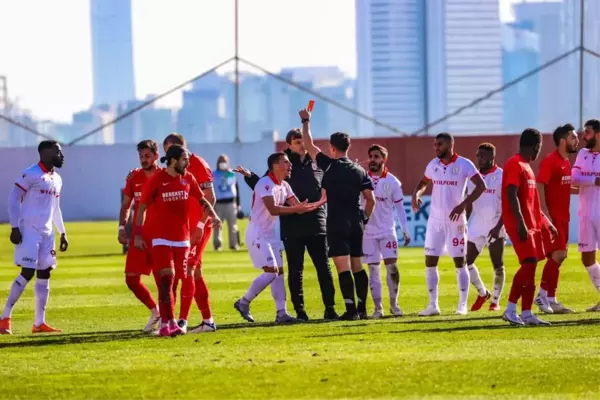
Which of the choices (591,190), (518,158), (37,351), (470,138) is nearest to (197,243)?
(37,351)

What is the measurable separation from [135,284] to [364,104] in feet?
598

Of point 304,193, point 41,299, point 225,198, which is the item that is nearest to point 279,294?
point 304,193

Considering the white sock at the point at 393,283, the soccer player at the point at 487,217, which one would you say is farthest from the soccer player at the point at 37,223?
the soccer player at the point at 487,217

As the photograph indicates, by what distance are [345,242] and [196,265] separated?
1.78m

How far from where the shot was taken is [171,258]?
13.6m

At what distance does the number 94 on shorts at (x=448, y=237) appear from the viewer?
16.3 metres

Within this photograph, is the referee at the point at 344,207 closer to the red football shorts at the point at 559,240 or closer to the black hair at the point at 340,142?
the black hair at the point at 340,142

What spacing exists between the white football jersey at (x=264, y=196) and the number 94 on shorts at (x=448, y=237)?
171cm

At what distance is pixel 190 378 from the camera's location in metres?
11.0

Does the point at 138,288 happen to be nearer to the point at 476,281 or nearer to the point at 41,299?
the point at 41,299

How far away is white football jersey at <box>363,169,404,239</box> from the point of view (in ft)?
53.9

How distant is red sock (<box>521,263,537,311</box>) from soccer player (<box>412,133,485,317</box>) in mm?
2106

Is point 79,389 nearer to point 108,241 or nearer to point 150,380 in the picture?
point 150,380

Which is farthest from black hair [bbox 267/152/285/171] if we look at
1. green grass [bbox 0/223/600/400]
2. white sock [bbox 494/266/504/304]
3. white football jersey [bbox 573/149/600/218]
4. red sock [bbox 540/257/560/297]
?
white sock [bbox 494/266/504/304]
